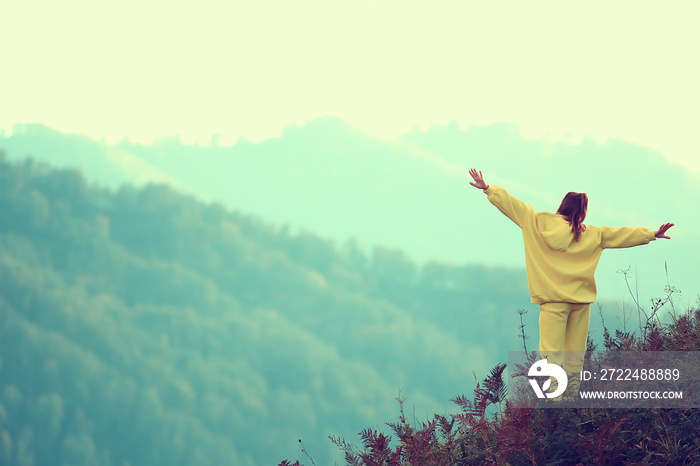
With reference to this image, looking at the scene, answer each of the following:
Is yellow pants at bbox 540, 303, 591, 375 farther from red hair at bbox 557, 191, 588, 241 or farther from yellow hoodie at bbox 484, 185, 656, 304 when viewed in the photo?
red hair at bbox 557, 191, 588, 241

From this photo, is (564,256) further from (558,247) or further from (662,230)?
(662,230)

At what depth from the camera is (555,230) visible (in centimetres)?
414

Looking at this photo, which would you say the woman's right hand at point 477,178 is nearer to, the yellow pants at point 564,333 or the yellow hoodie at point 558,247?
the yellow hoodie at point 558,247

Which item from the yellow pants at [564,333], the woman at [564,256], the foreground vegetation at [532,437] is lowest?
the foreground vegetation at [532,437]

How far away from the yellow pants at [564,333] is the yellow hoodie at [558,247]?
0.26 feet

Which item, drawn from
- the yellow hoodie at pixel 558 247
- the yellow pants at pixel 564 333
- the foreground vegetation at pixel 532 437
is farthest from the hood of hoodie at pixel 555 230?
the foreground vegetation at pixel 532 437

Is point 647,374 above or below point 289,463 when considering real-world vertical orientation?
above

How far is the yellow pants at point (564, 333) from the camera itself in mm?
3951

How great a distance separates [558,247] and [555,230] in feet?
0.38

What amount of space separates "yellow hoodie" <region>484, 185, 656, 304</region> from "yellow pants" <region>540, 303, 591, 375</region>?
78 millimetres

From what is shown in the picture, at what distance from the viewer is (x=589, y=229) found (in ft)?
14.0

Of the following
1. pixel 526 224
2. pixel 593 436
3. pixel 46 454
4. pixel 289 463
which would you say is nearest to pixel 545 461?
pixel 593 436

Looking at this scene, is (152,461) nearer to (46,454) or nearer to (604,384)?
(46,454)

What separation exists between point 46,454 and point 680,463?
3357cm
